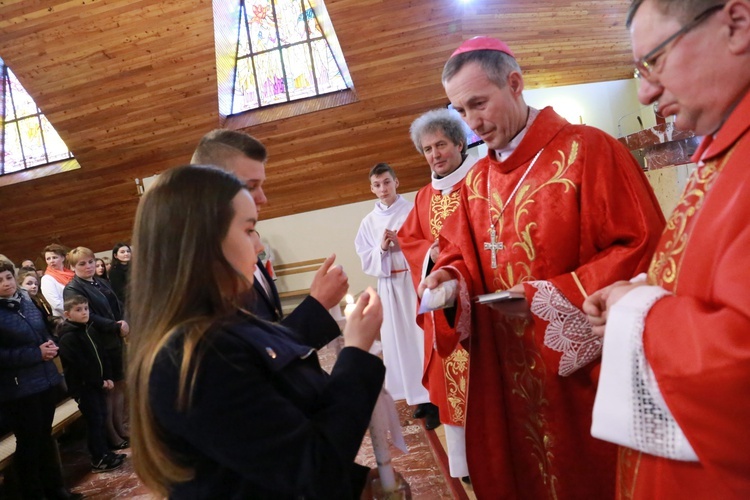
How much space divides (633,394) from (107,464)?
14.5ft

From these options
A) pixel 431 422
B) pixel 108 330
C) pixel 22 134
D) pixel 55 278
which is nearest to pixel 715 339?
pixel 431 422

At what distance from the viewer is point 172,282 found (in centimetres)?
107

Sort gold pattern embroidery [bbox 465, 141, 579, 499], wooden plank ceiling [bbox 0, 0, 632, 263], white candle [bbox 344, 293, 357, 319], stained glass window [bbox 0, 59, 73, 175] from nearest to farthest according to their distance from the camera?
white candle [bbox 344, 293, 357, 319] < gold pattern embroidery [bbox 465, 141, 579, 499] < wooden plank ceiling [bbox 0, 0, 632, 263] < stained glass window [bbox 0, 59, 73, 175]

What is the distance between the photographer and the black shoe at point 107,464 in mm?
4262

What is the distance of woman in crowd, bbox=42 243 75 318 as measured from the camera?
5730 millimetres

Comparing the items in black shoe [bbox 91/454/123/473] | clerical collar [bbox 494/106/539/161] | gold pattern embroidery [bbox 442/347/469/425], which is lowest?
black shoe [bbox 91/454/123/473]

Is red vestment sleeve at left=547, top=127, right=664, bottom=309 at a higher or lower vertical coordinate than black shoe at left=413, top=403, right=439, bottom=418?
higher

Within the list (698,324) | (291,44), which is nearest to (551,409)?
(698,324)

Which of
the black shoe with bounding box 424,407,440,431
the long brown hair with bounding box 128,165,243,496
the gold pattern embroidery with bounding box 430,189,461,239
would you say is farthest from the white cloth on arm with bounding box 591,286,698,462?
the black shoe with bounding box 424,407,440,431

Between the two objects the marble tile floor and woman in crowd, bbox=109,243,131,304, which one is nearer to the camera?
the marble tile floor

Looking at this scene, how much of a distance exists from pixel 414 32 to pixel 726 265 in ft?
23.0

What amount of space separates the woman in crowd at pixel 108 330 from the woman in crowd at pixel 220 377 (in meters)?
3.93

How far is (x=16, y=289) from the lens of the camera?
3795mm

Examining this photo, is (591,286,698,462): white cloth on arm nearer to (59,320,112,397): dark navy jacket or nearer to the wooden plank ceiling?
(59,320,112,397): dark navy jacket
